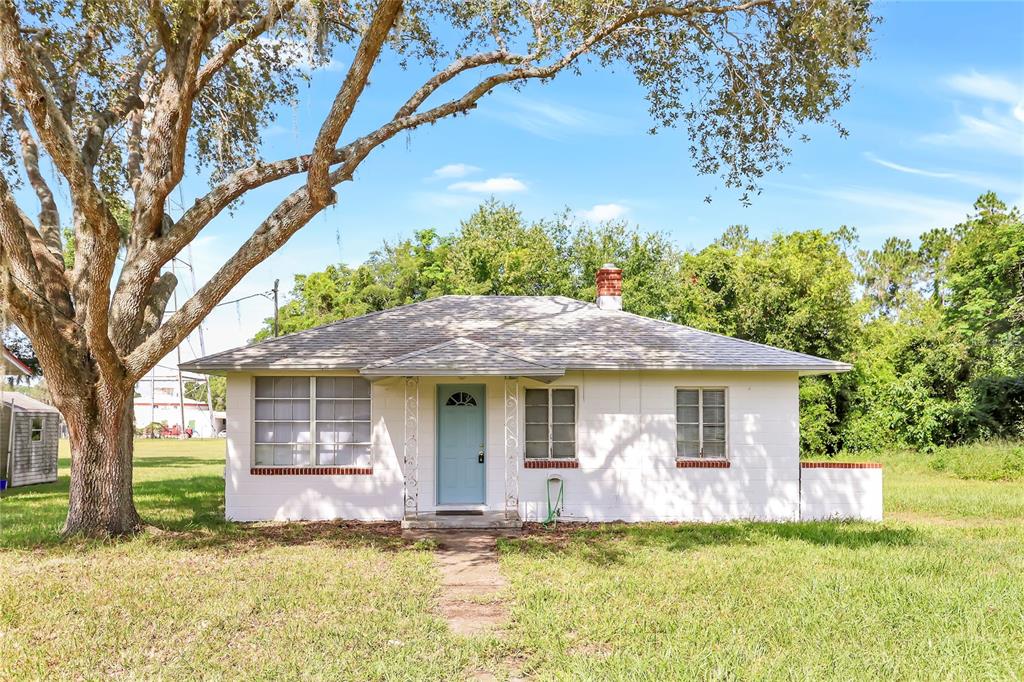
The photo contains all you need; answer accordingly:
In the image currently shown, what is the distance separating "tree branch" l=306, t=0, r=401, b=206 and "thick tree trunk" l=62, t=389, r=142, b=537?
14.8 ft

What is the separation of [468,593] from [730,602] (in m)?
2.76

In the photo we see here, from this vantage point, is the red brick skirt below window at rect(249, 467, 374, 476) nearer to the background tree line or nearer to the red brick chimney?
the red brick chimney

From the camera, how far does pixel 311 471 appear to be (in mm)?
13164

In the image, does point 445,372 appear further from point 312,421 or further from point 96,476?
point 96,476

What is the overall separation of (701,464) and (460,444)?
4.36m

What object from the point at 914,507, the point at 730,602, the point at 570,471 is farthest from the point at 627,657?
the point at 914,507

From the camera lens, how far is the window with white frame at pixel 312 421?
13.2 meters

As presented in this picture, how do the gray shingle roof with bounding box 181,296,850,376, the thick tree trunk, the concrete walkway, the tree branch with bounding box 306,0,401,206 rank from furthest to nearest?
the gray shingle roof with bounding box 181,296,850,376 < the thick tree trunk < the tree branch with bounding box 306,0,401,206 < the concrete walkway

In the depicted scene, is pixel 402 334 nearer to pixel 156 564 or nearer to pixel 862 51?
pixel 156 564

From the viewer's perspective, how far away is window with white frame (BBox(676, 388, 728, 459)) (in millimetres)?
13508

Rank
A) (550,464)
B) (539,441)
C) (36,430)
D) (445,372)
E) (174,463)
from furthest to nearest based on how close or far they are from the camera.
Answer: (174,463), (36,430), (539,441), (550,464), (445,372)

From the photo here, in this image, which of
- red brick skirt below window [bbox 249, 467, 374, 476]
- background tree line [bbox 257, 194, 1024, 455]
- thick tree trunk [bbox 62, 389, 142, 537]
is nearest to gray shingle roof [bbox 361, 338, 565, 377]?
red brick skirt below window [bbox 249, 467, 374, 476]

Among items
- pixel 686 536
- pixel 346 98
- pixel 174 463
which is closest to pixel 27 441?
pixel 174 463

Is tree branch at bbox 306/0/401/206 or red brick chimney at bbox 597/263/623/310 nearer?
tree branch at bbox 306/0/401/206
